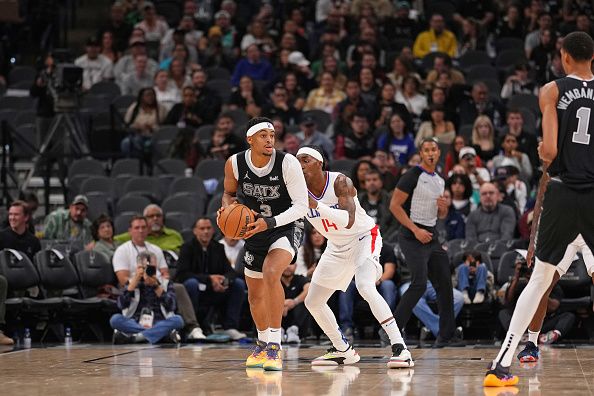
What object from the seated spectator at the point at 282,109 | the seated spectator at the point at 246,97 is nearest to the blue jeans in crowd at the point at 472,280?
the seated spectator at the point at 282,109

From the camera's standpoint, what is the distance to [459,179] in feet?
47.0

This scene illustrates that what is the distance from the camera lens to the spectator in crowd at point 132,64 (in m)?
19.3

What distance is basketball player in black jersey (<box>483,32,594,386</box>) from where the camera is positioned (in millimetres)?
7418

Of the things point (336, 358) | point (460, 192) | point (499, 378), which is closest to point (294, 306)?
point (460, 192)

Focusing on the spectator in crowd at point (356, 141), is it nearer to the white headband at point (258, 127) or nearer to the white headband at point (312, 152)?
the white headband at point (312, 152)

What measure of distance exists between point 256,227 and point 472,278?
4811 millimetres

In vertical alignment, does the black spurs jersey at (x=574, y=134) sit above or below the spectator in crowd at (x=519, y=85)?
below

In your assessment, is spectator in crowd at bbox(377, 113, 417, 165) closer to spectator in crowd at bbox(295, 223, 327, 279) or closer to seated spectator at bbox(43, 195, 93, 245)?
spectator in crowd at bbox(295, 223, 327, 279)

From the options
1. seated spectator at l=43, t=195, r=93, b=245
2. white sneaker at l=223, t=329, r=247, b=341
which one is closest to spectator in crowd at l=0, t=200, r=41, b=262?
seated spectator at l=43, t=195, r=93, b=245

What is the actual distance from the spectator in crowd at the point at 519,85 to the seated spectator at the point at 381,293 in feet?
17.6

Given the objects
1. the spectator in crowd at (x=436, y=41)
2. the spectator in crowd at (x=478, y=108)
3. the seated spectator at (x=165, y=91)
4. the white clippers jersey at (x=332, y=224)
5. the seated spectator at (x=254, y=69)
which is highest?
the spectator in crowd at (x=436, y=41)

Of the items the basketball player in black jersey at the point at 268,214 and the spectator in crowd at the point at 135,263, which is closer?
Result: the basketball player in black jersey at the point at 268,214

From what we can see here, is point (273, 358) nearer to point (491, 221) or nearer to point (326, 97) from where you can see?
point (491, 221)

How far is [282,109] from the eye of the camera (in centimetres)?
1769
